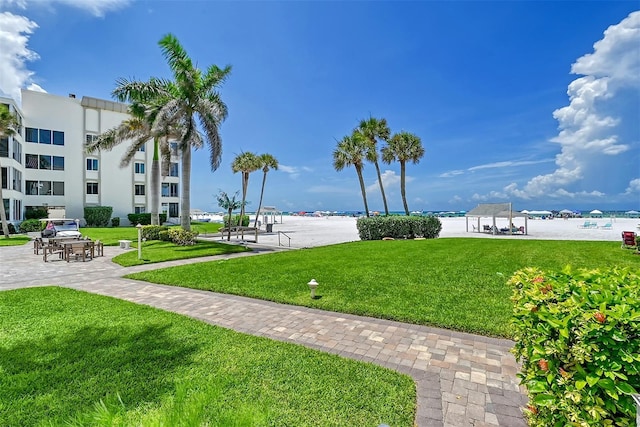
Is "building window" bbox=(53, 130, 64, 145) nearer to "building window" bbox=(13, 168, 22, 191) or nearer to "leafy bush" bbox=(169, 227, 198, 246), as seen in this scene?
"building window" bbox=(13, 168, 22, 191)

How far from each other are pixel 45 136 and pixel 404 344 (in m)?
44.9

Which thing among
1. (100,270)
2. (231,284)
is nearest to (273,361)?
(231,284)

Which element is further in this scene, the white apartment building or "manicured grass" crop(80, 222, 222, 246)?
the white apartment building

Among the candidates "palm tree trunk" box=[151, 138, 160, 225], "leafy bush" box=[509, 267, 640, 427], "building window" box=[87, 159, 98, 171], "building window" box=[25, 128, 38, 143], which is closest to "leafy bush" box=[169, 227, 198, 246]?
"palm tree trunk" box=[151, 138, 160, 225]

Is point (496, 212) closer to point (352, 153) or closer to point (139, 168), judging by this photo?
point (352, 153)

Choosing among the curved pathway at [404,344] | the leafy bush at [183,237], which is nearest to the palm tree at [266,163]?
the leafy bush at [183,237]

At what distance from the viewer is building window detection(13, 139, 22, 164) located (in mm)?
29987

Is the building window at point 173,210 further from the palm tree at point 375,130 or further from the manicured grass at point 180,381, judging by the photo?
the manicured grass at point 180,381

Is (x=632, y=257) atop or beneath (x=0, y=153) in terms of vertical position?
beneath

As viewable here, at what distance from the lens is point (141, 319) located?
603cm

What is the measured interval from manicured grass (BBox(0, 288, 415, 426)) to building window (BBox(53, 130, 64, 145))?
130ft

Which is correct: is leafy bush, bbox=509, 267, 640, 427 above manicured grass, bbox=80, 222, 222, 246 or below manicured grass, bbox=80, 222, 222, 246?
above

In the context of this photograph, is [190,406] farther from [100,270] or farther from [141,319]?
[100,270]

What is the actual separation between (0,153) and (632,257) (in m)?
43.7
